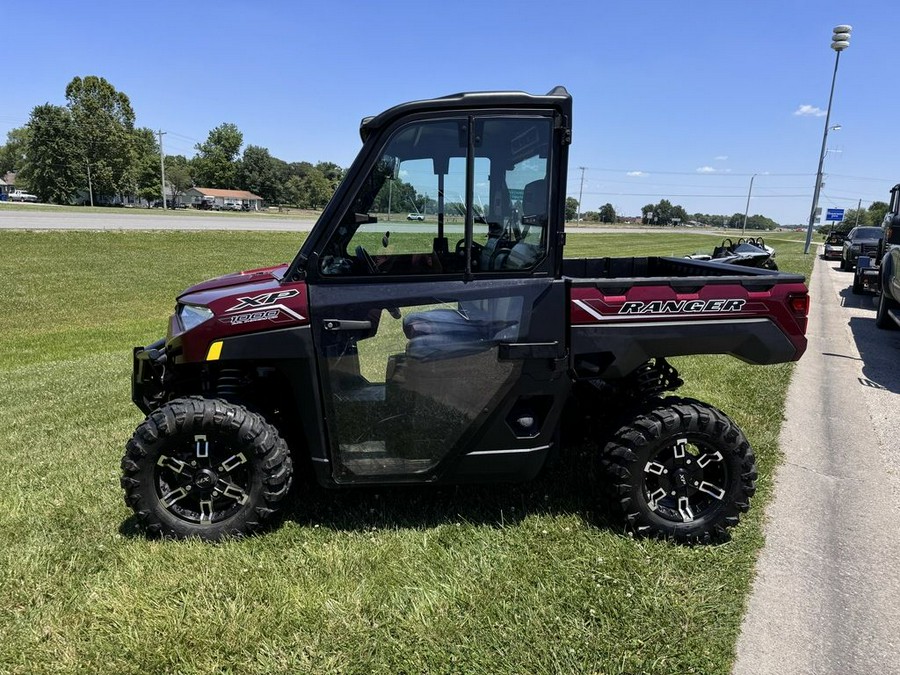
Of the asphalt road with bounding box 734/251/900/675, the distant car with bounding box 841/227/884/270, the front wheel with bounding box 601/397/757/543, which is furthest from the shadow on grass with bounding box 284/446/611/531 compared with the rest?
the distant car with bounding box 841/227/884/270

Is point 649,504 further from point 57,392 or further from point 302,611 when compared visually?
point 57,392

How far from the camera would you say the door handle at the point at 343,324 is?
284 cm

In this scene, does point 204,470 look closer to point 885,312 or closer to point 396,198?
point 396,198

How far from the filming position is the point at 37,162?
6919 cm

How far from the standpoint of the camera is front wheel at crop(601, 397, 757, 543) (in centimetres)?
310

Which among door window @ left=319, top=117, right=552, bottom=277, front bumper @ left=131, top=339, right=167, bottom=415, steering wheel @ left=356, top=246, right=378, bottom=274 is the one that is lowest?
front bumper @ left=131, top=339, right=167, bottom=415

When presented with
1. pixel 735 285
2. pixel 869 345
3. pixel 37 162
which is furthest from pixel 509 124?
pixel 37 162

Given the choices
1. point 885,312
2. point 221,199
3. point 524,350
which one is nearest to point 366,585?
point 524,350

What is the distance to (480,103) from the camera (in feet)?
8.89

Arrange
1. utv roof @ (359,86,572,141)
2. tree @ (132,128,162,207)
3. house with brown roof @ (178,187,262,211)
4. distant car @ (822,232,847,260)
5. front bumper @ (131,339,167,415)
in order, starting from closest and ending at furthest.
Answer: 1. utv roof @ (359,86,572,141)
2. front bumper @ (131,339,167,415)
3. distant car @ (822,232,847,260)
4. tree @ (132,128,162,207)
5. house with brown roof @ (178,187,262,211)

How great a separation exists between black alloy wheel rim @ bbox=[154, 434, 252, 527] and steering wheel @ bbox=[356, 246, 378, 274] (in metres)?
1.13

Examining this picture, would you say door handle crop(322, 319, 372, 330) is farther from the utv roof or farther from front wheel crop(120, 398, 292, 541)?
the utv roof

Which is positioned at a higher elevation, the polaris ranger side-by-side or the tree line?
the tree line

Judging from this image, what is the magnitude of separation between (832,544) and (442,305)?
251 cm
